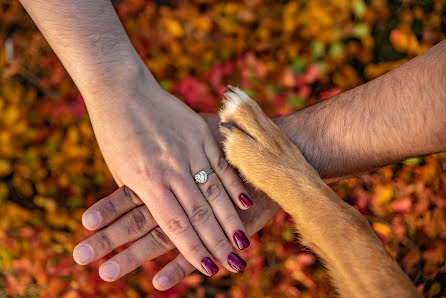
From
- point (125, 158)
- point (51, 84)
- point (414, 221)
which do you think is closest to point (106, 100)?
point (125, 158)

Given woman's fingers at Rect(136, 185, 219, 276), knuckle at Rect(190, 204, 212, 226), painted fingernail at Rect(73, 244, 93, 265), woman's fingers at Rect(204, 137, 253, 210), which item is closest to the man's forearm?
woman's fingers at Rect(204, 137, 253, 210)

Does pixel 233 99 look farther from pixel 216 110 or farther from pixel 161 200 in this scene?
pixel 216 110

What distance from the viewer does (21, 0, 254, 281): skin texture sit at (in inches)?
85.6

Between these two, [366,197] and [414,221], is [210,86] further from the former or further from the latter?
[414,221]

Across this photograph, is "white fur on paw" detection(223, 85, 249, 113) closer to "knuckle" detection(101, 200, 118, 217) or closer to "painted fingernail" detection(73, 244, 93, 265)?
"knuckle" detection(101, 200, 118, 217)

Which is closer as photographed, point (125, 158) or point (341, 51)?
point (125, 158)

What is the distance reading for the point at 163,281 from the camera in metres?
2.25

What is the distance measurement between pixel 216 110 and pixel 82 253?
1.35 m

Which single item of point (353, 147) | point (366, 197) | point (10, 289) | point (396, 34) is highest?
point (396, 34)

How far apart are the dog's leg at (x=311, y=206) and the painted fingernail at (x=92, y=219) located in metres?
0.79

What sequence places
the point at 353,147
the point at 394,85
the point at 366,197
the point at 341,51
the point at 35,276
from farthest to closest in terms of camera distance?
the point at 341,51
the point at 366,197
the point at 35,276
the point at 353,147
the point at 394,85

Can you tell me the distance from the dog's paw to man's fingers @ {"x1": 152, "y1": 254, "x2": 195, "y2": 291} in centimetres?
64

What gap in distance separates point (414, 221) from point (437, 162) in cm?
48

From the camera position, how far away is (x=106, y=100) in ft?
7.47
